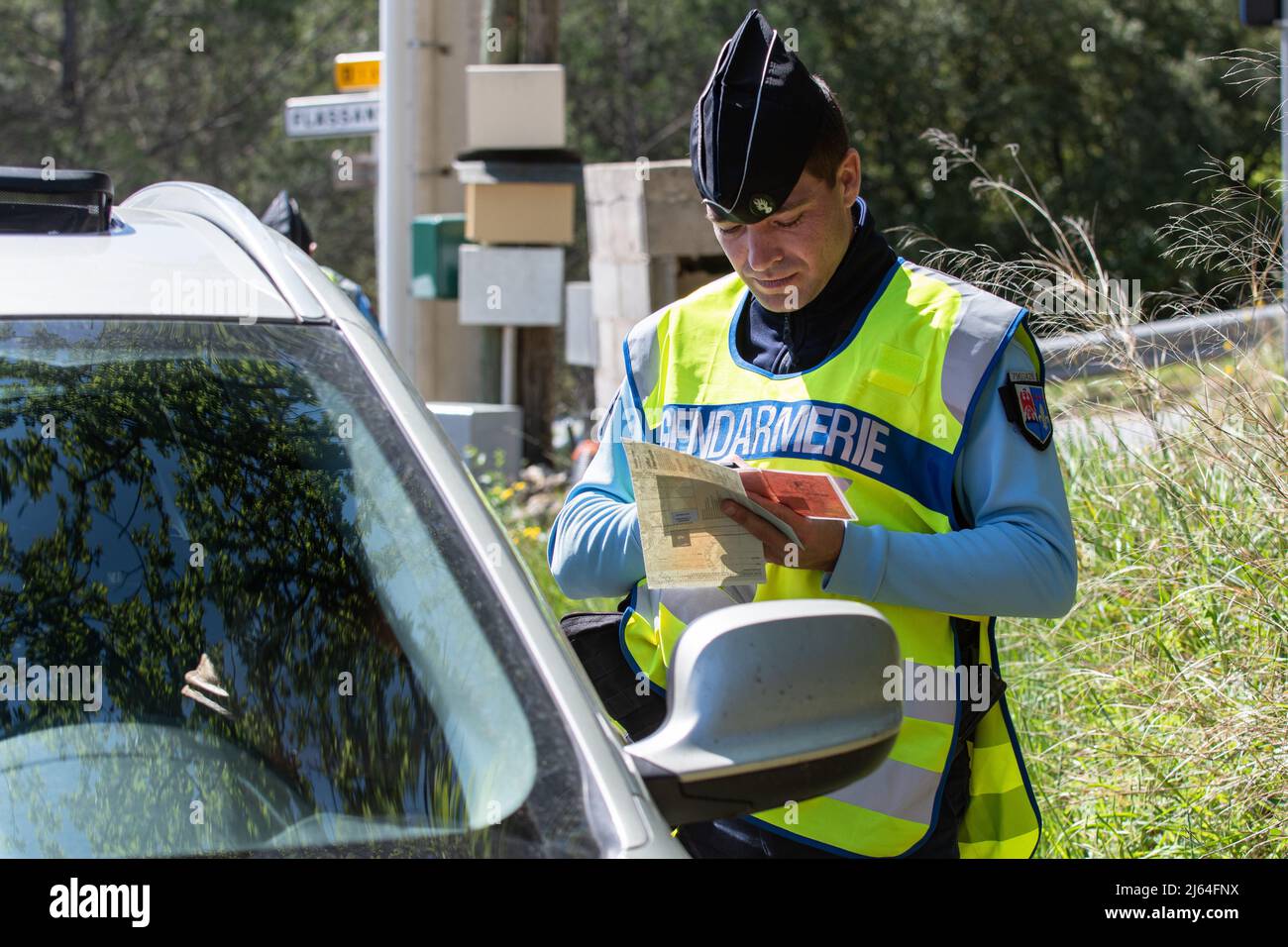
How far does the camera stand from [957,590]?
212 cm

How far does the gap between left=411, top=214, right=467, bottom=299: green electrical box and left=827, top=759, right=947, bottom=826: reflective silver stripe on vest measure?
687cm

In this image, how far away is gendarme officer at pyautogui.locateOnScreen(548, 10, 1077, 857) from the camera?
2.14m

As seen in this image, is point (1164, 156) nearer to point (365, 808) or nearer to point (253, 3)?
point (253, 3)

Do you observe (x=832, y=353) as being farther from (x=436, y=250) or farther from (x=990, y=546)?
(x=436, y=250)

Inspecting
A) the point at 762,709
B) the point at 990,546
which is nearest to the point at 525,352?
the point at 990,546

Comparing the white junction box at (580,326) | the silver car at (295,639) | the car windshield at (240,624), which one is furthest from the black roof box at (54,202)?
the white junction box at (580,326)

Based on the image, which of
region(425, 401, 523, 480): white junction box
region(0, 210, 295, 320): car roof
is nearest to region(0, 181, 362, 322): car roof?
region(0, 210, 295, 320): car roof

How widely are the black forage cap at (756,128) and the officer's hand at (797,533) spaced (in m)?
0.44

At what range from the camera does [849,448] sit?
221cm

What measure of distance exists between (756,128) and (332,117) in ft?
23.4

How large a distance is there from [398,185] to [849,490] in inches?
282

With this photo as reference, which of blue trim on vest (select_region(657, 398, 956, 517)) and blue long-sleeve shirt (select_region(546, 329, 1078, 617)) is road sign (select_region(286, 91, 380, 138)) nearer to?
blue trim on vest (select_region(657, 398, 956, 517))

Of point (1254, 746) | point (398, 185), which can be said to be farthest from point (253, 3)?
point (1254, 746)
